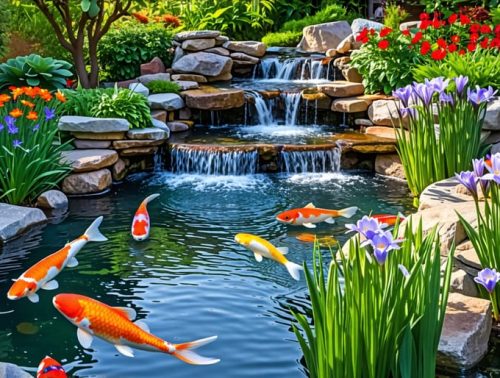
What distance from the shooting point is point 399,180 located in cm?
887

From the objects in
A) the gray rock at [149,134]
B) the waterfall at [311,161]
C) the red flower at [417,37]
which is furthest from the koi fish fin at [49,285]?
the red flower at [417,37]

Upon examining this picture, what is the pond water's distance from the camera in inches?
166

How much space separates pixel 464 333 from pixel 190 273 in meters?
2.28

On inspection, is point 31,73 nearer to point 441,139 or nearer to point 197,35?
point 197,35

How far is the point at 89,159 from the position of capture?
8.31 metres

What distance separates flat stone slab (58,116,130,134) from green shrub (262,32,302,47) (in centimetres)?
666

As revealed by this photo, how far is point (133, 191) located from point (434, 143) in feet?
11.1

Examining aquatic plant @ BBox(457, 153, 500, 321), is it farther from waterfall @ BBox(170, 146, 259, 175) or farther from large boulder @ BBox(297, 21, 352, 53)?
large boulder @ BBox(297, 21, 352, 53)

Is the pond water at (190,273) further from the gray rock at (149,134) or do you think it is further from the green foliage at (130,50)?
the green foliage at (130,50)

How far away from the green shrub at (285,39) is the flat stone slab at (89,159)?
22.9ft

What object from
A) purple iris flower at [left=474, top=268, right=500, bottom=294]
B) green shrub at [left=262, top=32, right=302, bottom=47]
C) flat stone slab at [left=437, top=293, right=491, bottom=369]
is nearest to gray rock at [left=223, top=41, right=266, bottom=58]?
green shrub at [left=262, top=32, right=302, bottom=47]

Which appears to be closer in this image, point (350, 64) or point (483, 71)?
point (483, 71)

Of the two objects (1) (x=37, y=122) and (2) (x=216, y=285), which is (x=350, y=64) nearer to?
(1) (x=37, y=122)

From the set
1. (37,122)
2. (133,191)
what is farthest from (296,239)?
(37,122)
